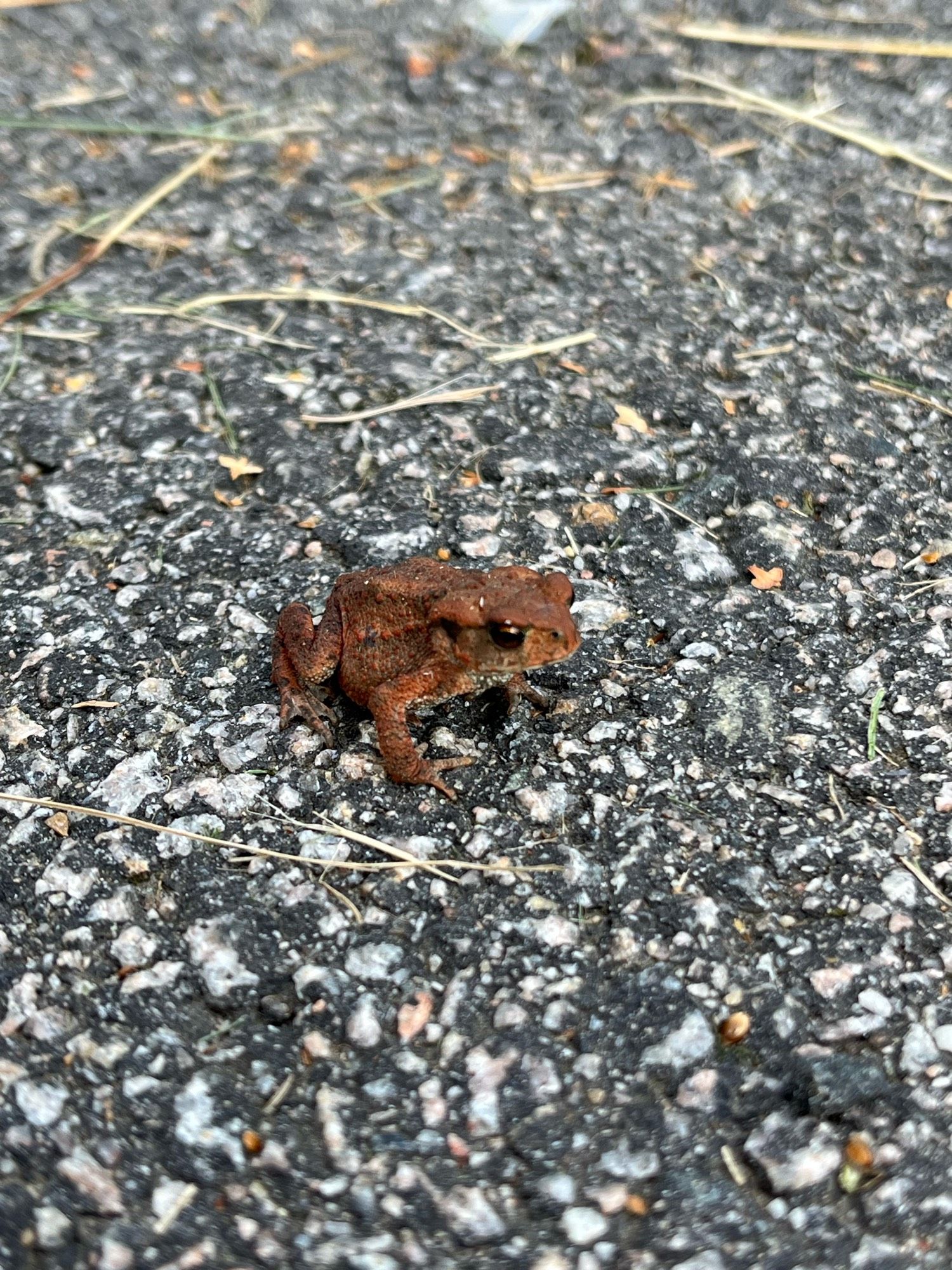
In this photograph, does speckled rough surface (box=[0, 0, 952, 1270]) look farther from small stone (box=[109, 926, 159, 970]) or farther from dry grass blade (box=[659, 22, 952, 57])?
dry grass blade (box=[659, 22, 952, 57])

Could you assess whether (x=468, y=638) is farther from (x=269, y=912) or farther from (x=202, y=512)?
(x=202, y=512)

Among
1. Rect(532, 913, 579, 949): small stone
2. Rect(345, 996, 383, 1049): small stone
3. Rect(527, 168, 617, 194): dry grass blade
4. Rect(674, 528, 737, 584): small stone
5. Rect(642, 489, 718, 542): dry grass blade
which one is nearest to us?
Rect(345, 996, 383, 1049): small stone

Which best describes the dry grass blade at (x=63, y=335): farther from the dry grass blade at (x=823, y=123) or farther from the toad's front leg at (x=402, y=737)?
the dry grass blade at (x=823, y=123)

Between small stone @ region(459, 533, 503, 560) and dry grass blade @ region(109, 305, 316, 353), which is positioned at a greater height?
dry grass blade @ region(109, 305, 316, 353)

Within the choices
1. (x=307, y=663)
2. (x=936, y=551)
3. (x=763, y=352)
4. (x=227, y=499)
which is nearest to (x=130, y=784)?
(x=307, y=663)

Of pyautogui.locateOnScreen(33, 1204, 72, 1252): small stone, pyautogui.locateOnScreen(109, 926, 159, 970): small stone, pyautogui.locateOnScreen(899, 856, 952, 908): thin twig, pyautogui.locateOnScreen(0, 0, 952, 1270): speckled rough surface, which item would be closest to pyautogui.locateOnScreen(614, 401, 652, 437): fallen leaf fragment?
pyautogui.locateOnScreen(0, 0, 952, 1270): speckled rough surface

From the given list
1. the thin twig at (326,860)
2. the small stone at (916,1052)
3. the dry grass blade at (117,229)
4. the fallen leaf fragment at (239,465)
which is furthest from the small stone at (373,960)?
the dry grass blade at (117,229)
